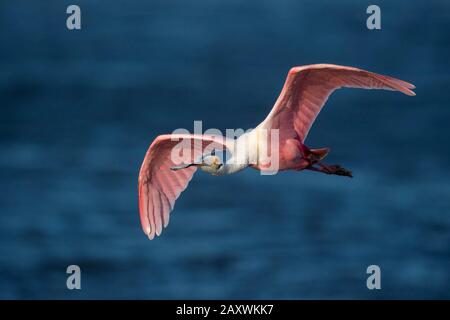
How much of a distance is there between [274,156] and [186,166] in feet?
3.00

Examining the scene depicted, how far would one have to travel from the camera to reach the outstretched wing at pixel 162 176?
16156 millimetres

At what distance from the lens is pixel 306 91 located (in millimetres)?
15188

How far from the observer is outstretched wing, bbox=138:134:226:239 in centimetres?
1616

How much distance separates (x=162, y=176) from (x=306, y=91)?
213 centimetres

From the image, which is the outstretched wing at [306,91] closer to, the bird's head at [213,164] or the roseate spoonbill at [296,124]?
the roseate spoonbill at [296,124]

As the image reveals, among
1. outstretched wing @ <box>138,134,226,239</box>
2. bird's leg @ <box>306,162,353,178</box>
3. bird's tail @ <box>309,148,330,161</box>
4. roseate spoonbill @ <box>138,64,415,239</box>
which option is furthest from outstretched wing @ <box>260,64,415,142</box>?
outstretched wing @ <box>138,134,226,239</box>

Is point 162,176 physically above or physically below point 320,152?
below

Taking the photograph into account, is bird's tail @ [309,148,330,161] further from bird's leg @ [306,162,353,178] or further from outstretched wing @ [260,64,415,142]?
outstretched wing @ [260,64,415,142]

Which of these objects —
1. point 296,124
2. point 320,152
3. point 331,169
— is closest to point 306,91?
point 296,124

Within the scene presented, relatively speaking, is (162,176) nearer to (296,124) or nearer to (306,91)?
(296,124)

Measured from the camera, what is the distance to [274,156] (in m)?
15.2

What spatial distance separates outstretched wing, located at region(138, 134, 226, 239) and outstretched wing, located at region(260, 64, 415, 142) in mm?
1126

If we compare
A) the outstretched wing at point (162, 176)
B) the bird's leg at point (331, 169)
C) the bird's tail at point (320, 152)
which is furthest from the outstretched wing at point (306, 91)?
the outstretched wing at point (162, 176)

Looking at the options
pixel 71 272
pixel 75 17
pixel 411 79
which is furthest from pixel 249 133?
pixel 411 79
